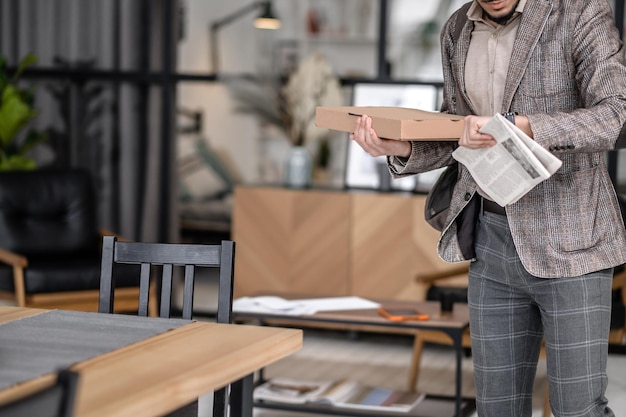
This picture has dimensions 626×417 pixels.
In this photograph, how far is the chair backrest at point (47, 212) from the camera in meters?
5.04

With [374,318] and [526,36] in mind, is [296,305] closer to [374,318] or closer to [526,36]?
[374,318]

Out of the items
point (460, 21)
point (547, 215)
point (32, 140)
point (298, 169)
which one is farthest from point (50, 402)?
point (32, 140)

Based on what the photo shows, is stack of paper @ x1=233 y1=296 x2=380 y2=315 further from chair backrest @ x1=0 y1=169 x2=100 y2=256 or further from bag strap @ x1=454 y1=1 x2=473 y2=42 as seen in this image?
bag strap @ x1=454 y1=1 x2=473 y2=42

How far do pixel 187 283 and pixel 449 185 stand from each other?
0.68 metres

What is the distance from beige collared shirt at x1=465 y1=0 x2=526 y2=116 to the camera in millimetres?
2324

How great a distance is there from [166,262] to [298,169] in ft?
10.1

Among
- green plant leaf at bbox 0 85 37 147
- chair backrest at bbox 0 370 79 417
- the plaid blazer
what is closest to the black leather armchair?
green plant leaf at bbox 0 85 37 147

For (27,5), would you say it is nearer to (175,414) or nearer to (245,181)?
(245,181)

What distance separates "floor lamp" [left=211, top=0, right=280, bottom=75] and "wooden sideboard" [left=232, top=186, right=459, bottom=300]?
1.10m

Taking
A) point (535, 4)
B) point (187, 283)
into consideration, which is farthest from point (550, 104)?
point (187, 283)

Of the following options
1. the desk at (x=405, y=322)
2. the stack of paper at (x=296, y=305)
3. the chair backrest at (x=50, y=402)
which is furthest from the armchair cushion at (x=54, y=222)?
the chair backrest at (x=50, y=402)

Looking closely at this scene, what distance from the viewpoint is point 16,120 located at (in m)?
5.59

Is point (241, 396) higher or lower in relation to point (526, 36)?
lower

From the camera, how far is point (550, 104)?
225 cm
